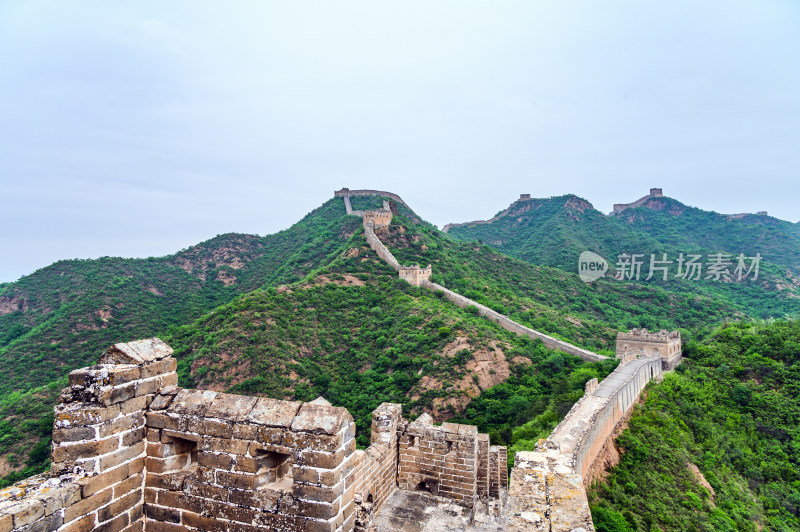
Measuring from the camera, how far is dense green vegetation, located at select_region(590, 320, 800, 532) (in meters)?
12.8

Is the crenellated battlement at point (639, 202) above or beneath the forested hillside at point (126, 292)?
above

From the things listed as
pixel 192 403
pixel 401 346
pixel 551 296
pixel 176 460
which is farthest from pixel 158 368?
pixel 551 296

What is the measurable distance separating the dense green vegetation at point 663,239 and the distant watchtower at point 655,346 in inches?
1238

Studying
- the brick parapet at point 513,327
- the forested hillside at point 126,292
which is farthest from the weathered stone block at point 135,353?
the forested hillside at point 126,292

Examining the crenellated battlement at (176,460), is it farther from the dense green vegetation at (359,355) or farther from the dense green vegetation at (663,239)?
the dense green vegetation at (663,239)

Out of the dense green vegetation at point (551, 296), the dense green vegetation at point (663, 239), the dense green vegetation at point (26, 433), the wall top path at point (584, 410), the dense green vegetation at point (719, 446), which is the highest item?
the dense green vegetation at point (663, 239)

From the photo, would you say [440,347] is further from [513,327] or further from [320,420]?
[320,420]

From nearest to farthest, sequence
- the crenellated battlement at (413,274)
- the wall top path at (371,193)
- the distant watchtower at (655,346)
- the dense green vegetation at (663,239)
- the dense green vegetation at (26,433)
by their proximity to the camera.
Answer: the dense green vegetation at (26,433) → the distant watchtower at (655,346) → the crenellated battlement at (413,274) → the dense green vegetation at (663,239) → the wall top path at (371,193)

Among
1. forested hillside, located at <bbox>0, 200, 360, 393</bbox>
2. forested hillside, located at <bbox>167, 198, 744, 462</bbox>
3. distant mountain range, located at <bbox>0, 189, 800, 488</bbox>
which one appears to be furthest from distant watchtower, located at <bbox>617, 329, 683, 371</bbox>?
forested hillside, located at <bbox>0, 200, 360, 393</bbox>

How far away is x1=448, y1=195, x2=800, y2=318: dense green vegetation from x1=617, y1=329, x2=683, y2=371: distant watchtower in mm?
31449

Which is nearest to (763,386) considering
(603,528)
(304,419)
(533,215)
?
(603,528)

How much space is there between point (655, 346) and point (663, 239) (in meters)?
68.6

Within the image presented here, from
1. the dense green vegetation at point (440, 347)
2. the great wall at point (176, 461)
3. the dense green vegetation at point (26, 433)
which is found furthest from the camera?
the dense green vegetation at point (26, 433)

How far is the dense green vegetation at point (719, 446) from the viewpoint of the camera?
42.1 ft
